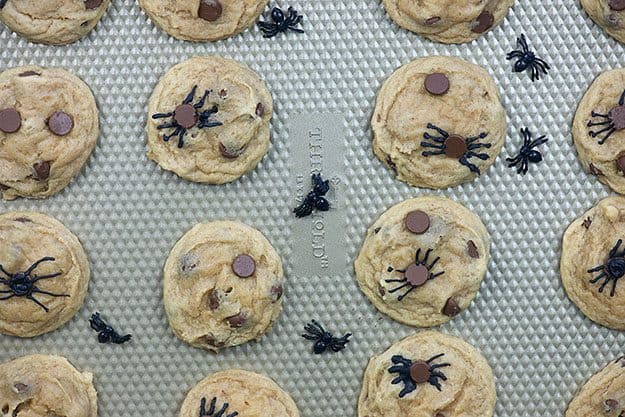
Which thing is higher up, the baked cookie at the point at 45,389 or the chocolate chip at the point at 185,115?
the chocolate chip at the point at 185,115

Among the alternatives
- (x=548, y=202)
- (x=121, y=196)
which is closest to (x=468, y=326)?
(x=548, y=202)

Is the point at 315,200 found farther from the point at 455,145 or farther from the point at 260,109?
the point at 455,145

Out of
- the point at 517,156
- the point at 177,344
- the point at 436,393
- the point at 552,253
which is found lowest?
the point at 177,344

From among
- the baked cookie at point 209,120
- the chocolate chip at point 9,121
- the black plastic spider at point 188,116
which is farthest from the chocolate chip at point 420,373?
the chocolate chip at point 9,121

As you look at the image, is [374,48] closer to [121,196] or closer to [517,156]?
[517,156]

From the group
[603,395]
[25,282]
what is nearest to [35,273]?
[25,282]

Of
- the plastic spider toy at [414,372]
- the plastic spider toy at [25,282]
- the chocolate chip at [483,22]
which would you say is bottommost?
the plastic spider toy at [25,282]

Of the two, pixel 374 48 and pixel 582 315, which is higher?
pixel 374 48

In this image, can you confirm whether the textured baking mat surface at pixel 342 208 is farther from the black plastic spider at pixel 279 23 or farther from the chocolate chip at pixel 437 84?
the chocolate chip at pixel 437 84
